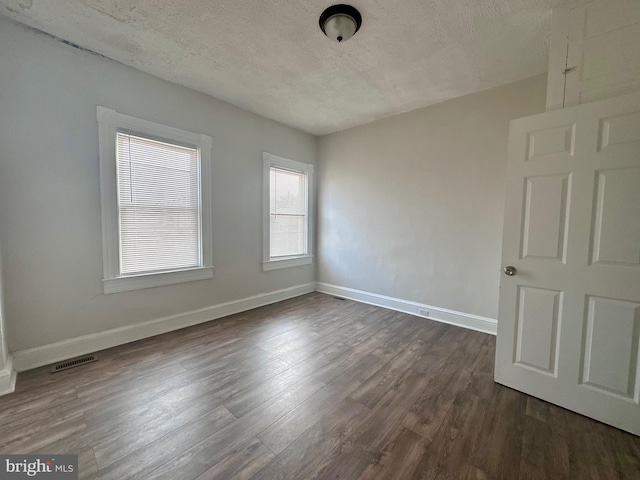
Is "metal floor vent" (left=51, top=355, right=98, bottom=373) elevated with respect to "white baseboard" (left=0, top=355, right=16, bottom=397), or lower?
lower

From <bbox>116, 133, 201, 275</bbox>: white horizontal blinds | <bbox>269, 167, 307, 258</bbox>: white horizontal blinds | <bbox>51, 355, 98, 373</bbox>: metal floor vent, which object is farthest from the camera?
<bbox>269, 167, 307, 258</bbox>: white horizontal blinds

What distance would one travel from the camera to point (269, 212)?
3980mm

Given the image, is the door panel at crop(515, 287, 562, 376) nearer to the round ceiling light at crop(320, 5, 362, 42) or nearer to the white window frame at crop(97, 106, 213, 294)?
the round ceiling light at crop(320, 5, 362, 42)

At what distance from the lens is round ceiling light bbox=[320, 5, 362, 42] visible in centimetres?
182

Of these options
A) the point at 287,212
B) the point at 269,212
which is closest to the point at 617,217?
the point at 269,212

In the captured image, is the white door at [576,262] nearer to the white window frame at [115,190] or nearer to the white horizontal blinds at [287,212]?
the white horizontal blinds at [287,212]

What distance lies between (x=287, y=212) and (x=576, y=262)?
11.7 feet

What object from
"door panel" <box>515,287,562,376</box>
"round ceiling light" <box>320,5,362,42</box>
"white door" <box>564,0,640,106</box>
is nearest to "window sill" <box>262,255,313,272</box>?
"round ceiling light" <box>320,5,362,42</box>

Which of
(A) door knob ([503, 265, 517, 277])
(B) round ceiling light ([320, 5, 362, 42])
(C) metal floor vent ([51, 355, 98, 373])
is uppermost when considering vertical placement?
(B) round ceiling light ([320, 5, 362, 42])

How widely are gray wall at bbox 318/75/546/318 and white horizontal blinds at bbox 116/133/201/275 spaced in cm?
230

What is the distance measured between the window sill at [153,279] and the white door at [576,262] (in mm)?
3239

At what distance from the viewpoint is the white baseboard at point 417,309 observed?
307cm

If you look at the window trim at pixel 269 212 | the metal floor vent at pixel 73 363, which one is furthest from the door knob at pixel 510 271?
the metal floor vent at pixel 73 363

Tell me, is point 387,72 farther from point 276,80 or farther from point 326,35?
point 276,80
